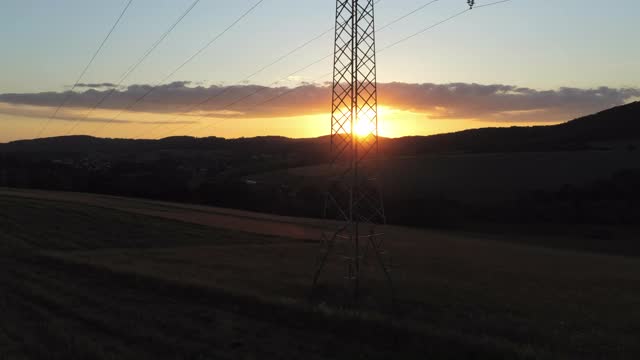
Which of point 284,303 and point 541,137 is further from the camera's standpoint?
point 541,137

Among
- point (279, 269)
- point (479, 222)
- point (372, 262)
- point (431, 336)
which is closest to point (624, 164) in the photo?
point (479, 222)

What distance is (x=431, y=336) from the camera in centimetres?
1655

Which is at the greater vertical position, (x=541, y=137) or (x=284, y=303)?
(x=541, y=137)

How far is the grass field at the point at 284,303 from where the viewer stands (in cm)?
1609

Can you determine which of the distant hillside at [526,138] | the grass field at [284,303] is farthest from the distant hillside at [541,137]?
the grass field at [284,303]

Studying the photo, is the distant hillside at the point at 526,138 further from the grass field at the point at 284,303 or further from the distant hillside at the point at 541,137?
the grass field at the point at 284,303

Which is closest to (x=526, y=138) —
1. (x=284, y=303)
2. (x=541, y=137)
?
(x=541, y=137)

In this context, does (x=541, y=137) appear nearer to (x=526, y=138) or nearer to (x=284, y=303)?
(x=526, y=138)

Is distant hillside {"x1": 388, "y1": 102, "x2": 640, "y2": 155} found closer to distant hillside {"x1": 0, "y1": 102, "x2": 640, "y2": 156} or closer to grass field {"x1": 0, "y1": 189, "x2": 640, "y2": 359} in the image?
distant hillside {"x1": 0, "y1": 102, "x2": 640, "y2": 156}

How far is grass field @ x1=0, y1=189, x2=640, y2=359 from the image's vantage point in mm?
16094

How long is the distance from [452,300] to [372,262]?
17.4 m

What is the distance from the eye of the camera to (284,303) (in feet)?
68.6

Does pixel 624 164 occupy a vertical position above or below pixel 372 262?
above

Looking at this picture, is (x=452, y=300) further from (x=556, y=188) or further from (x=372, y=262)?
(x=556, y=188)
